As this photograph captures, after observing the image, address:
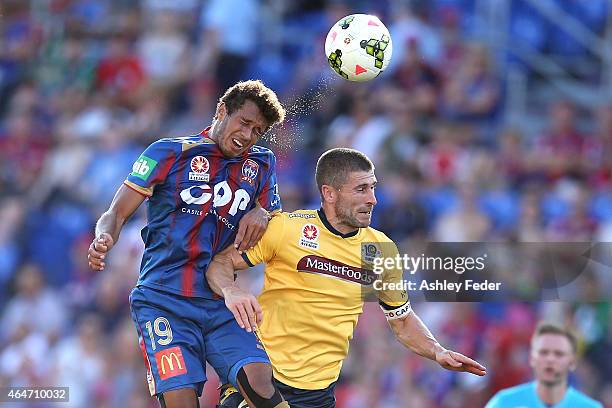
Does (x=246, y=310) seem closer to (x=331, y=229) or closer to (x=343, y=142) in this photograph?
(x=331, y=229)

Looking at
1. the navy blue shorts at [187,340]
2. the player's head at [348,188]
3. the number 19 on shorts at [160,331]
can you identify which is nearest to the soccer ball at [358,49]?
the player's head at [348,188]

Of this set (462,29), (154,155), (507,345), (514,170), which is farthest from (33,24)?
(154,155)

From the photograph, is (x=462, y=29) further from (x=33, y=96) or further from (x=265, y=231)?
(x=265, y=231)

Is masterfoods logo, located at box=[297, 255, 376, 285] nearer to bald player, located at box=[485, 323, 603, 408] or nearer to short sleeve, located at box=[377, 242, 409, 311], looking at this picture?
short sleeve, located at box=[377, 242, 409, 311]

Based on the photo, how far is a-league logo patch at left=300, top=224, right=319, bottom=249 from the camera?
708 cm

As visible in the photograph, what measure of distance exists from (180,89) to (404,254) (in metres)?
4.83

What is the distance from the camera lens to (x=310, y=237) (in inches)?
280

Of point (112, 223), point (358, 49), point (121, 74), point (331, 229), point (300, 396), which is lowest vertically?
point (300, 396)

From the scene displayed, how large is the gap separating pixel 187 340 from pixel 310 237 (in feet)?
3.17

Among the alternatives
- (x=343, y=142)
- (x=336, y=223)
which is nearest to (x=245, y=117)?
(x=336, y=223)

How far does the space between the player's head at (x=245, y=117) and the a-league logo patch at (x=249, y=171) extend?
0.41 ft

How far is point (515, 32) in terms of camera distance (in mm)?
13633

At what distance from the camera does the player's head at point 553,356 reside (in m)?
8.45

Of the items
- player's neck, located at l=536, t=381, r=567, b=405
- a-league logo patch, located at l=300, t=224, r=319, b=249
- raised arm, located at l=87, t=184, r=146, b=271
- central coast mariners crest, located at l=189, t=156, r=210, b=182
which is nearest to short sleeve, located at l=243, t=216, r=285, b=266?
a-league logo patch, located at l=300, t=224, r=319, b=249
